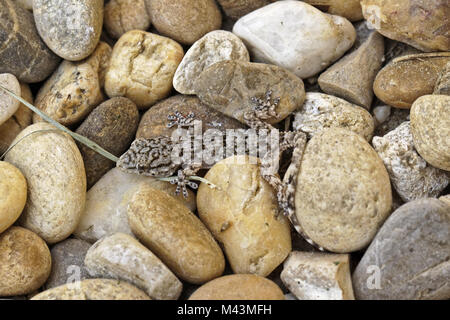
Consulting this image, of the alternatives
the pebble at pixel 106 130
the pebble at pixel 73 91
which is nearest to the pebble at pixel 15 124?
the pebble at pixel 73 91

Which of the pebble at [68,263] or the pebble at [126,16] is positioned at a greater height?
the pebble at [126,16]

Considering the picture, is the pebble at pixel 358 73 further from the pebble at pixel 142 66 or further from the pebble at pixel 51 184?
the pebble at pixel 51 184

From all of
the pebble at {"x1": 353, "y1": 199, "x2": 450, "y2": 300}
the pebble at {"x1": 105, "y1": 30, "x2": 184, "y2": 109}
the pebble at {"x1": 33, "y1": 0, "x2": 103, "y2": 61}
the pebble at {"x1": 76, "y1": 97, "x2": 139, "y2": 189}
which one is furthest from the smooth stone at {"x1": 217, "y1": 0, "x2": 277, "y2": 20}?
the pebble at {"x1": 353, "y1": 199, "x2": 450, "y2": 300}

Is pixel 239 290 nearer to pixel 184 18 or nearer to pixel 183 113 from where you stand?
pixel 183 113

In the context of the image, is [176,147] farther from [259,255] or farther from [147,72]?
[259,255]
